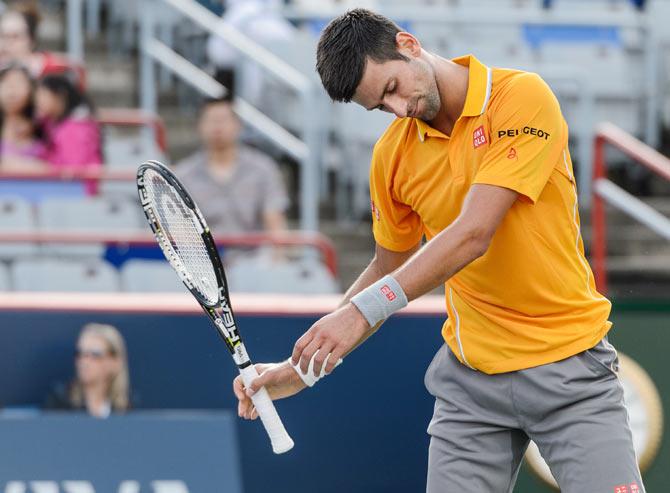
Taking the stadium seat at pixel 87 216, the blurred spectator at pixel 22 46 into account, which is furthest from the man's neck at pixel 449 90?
the blurred spectator at pixel 22 46

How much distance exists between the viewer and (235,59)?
10.2 metres

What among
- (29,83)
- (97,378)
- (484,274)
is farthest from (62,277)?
(484,274)

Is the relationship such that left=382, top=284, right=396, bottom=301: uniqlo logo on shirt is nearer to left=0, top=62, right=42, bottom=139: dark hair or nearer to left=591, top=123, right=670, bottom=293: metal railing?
left=591, top=123, right=670, bottom=293: metal railing

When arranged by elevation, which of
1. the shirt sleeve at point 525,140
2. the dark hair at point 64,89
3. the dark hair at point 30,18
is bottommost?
the shirt sleeve at point 525,140

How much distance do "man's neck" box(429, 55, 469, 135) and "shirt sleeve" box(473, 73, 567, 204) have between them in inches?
4.5

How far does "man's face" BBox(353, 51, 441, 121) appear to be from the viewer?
11.1 ft

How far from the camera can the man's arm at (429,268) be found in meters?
3.35

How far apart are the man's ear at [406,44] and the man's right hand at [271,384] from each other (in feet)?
2.85

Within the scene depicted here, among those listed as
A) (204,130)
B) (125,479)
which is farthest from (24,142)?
(125,479)

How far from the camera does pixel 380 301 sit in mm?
3398

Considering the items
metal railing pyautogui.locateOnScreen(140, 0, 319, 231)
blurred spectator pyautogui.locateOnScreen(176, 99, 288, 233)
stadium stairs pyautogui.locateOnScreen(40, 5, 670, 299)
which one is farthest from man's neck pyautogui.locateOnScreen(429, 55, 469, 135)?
stadium stairs pyautogui.locateOnScreen(40, 5, 670, 299)

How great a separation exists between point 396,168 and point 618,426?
3.05 ft

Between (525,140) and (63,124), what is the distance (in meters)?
5.37

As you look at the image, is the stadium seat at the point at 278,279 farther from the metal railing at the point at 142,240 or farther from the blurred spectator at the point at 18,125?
the blurred spectator at the point at 18,125
